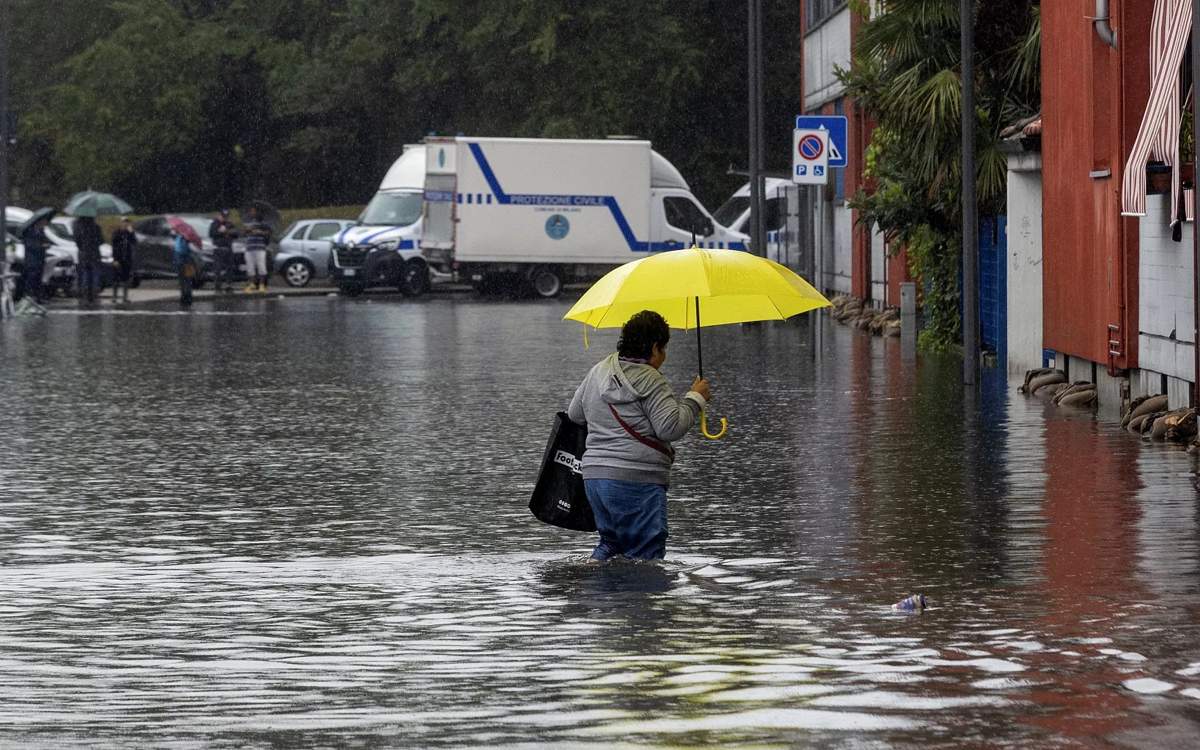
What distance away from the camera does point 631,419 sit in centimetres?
1009

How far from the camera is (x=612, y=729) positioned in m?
6.67

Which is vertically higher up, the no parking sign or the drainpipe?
the drainpipe

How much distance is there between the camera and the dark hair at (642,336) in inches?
398

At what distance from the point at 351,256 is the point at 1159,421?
106 feet

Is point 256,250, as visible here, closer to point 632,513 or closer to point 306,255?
point 306,255

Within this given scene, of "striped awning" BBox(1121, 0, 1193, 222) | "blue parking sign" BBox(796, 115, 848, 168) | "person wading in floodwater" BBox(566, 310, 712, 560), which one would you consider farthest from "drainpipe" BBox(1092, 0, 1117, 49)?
"blue parking sign" BBox(796, 115, 848, 168)

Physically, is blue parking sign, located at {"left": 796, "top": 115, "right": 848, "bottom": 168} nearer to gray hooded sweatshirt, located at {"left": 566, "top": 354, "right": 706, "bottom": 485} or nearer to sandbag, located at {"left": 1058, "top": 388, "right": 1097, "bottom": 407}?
sandbag, located at {"left": 1058, "top": 388, "right": 1097, "bottom": 407}

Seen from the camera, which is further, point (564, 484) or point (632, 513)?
point (564, 484)

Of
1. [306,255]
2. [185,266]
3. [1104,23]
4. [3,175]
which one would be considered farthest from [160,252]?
[1104,23]

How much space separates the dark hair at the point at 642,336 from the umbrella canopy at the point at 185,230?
114ft

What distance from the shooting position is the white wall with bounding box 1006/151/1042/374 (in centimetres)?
2234

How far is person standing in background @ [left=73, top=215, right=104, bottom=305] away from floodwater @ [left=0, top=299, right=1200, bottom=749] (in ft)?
77.0

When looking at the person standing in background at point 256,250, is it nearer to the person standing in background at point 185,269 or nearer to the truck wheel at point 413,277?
the truck wheel at point 413,277

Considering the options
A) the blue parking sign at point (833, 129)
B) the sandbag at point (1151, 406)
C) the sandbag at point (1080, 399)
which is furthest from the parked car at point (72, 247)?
the sandbag at point (1151, 406)
